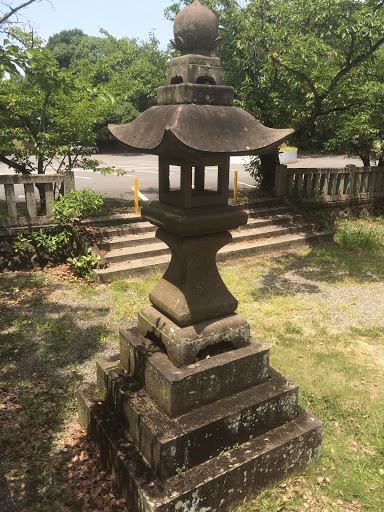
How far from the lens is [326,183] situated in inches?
509

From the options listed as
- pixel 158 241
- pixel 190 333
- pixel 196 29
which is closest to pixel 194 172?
pixel 196 29

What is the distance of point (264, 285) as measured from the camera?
27.5 feet

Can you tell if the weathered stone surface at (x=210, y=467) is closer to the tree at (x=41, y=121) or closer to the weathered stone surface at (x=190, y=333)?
the weathered stone surface at (x=190, y=333)

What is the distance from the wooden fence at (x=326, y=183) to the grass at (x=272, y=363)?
3.55 meters

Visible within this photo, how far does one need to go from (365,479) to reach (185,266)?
8.79ft

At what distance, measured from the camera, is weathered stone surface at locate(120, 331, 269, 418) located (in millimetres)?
3578

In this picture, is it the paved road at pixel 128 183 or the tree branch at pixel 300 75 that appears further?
the paved road at pixel 128 183

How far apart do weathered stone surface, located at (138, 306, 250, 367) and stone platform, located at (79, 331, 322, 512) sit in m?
0.10

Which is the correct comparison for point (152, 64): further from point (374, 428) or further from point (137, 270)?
point (374, 428)

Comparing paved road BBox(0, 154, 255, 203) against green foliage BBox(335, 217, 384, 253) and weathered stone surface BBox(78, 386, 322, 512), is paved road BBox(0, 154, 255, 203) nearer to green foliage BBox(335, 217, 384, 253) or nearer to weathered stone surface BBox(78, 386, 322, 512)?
green foliage BBox(335, 217, 384, 253)

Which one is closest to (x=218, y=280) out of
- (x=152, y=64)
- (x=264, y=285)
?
(x=264, y=285)

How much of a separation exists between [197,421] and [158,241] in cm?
659

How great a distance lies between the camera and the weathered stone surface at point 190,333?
3.72m

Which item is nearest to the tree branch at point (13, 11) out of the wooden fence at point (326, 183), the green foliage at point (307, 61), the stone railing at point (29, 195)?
the stone railing at point (29, 195)
